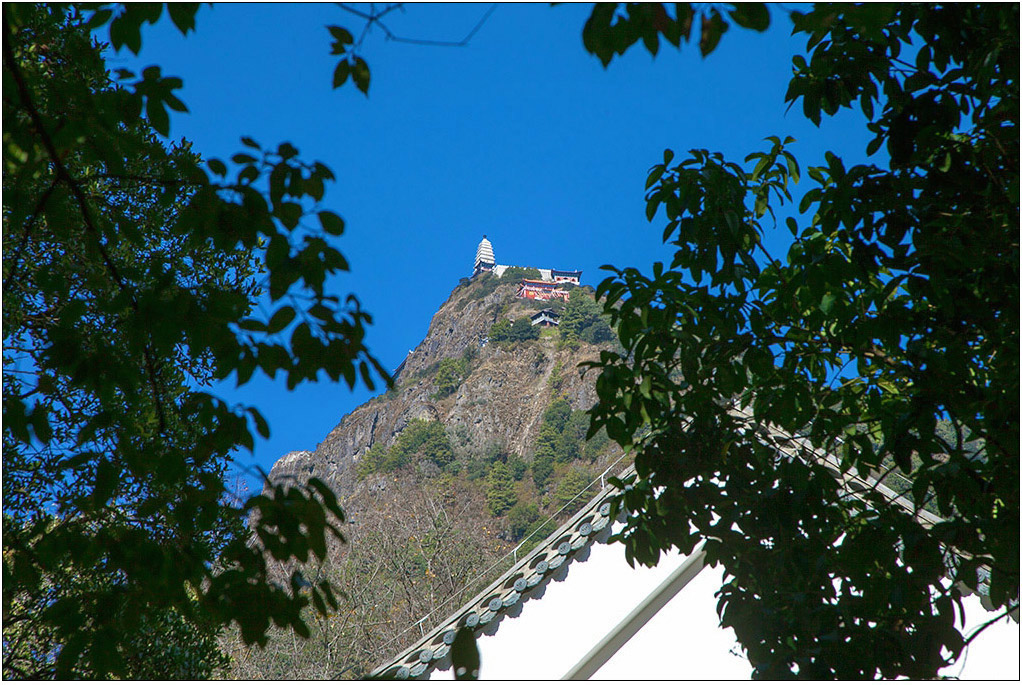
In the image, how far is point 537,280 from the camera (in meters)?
92.2

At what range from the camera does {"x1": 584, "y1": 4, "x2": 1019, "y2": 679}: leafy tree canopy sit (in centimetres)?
212

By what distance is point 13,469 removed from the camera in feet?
9.63

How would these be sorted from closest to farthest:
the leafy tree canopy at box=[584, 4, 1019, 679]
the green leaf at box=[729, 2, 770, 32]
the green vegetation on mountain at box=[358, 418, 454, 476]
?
the green leaf at box=[729, 2, 770, 32] < the leafy tree canopy at box=[584, 4, 1019, 679] < the green vegetation on mountain at box=[358, 418, 454, 476]

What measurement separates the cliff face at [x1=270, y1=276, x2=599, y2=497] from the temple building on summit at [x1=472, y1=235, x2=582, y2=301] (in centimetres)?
204

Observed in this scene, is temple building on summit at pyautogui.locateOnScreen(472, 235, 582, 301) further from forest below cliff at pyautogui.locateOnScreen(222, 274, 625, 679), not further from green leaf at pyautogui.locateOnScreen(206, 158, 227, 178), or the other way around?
green leaf at pyautogui.locateOnScreen(206, 158, 227, 178)

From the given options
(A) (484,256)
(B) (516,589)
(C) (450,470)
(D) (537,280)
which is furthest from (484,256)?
(B) (516,589)

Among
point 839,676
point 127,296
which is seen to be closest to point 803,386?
point 839,676

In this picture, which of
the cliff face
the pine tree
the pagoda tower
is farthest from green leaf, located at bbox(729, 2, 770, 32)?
the pagoda tower

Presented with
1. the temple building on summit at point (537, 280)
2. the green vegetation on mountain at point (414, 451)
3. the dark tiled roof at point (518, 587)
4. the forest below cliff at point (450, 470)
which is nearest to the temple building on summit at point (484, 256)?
the temple building on summit at point (537, 280)

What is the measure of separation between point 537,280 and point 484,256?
26.8m

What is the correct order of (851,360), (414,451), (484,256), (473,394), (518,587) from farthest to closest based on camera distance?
(484,256) → (473,394) → (414,451) → (518,587) → (851,360)

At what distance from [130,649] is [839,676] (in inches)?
73.9

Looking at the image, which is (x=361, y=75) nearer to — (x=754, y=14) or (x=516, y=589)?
(x=754, y=14)

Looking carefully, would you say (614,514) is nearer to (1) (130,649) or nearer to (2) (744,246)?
(2) (744,246)
